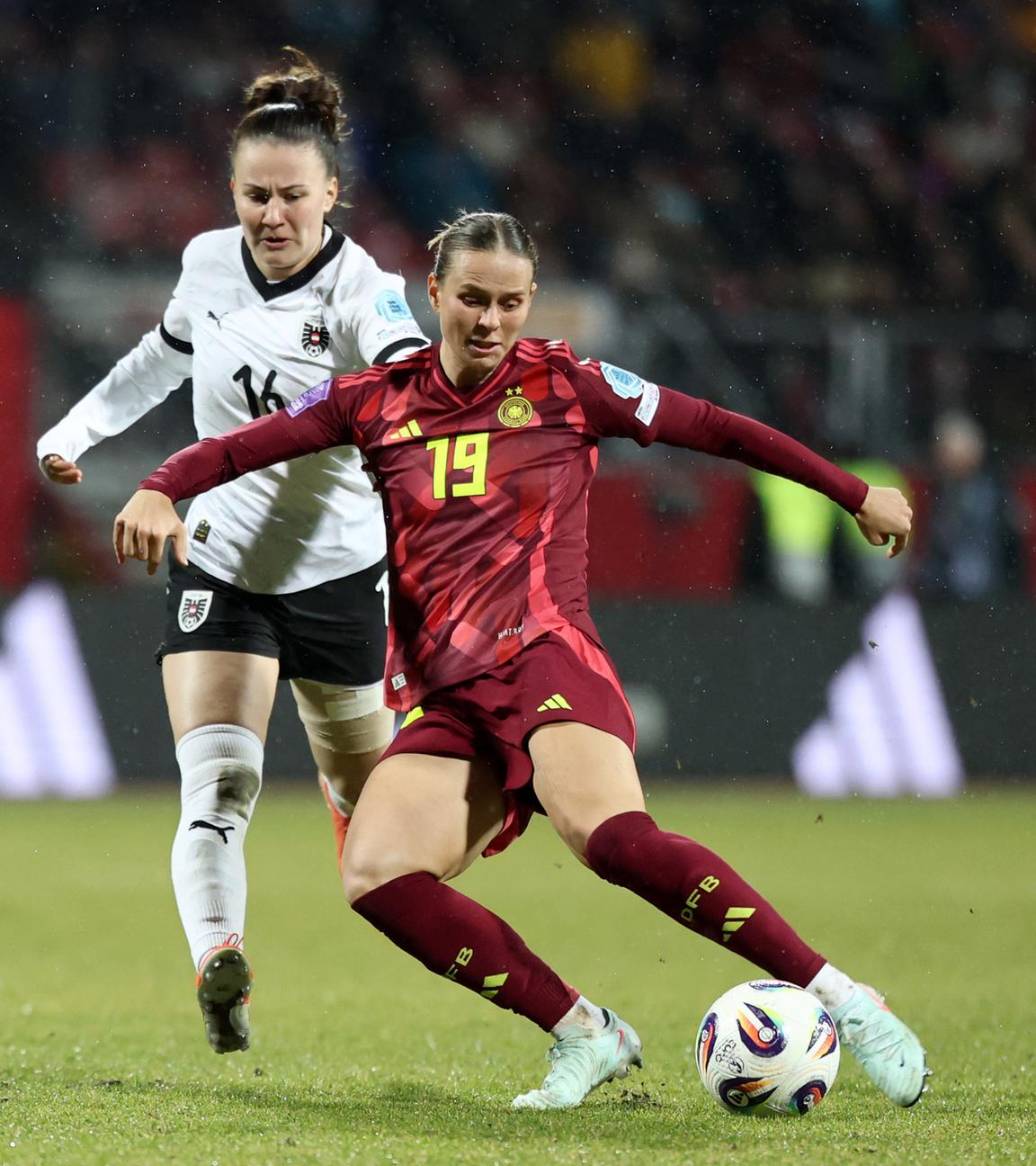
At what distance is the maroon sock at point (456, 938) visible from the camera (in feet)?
12.9

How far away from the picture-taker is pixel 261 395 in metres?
4.82

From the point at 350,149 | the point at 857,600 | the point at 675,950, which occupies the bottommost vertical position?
the point at 675,950

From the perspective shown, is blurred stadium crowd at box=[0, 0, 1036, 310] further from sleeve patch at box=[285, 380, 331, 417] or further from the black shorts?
sleeve patch at box=[285, 380, 331, 417]

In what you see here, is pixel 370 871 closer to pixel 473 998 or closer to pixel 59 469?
pixel 59 469

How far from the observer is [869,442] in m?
11.6

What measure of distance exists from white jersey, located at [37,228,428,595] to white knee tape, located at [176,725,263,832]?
0.47m

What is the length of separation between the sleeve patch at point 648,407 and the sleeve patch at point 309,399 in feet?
2.42

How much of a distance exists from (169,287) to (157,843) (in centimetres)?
395

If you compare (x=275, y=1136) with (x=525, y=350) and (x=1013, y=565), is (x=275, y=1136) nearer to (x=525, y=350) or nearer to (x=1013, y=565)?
(x=525, y=350)

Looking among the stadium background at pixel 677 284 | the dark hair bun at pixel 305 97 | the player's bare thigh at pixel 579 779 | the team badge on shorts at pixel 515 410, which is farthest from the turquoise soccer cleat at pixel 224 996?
the stadium background at pixel 677 284

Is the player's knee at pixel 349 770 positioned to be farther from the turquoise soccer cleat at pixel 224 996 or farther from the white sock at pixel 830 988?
the white sock at pixel 830 988

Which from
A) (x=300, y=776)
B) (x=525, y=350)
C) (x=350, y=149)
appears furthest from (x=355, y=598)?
(x=350, y=149)

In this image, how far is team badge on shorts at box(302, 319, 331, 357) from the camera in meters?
4.82

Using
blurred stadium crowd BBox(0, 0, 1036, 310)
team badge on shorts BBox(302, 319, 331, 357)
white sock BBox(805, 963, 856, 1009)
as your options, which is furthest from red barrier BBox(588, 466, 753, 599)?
white sock BBox(805, 963, 856, 1009)
